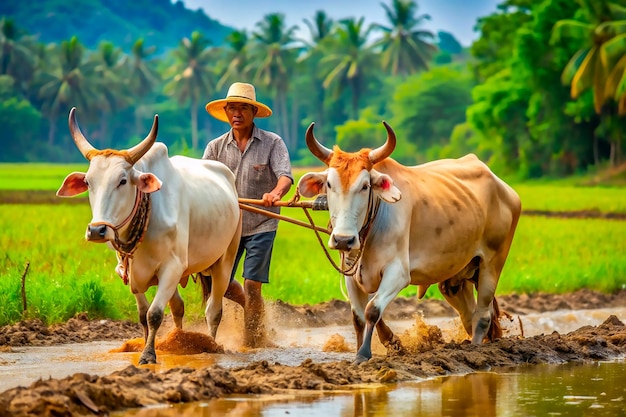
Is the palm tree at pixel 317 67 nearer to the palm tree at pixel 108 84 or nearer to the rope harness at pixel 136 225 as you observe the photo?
the palm tree at pixel 108 84

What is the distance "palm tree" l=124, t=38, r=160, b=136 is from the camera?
3191 inches

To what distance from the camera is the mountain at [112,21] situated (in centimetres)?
12294

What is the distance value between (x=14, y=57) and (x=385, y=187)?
69108 millimetres

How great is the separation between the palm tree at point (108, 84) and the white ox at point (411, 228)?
65919 millimetres

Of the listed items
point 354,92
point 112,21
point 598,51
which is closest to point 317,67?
point 354,92

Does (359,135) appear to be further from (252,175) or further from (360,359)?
(360,359)

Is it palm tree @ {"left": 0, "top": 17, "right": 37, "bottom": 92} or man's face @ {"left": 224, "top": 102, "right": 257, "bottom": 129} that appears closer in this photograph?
man's face @ {"left": 224, "top": 102, "right": 257, "bottom": 129}

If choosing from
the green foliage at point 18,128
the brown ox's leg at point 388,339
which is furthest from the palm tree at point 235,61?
the brown ox's leg at point 388,339

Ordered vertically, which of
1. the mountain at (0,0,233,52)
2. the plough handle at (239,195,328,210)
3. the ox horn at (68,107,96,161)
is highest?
the mountain at (0,0,233,52)

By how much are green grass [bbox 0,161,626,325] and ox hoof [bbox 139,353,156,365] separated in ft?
2.64

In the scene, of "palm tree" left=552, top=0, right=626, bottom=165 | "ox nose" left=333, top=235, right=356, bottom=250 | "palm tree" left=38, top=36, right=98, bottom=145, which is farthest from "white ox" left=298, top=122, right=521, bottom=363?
"palm tree" left=38, top=36, right=98, bottom=145

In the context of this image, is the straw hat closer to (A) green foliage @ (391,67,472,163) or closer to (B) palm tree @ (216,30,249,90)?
(A) green foliage @ (391,67,472,163)

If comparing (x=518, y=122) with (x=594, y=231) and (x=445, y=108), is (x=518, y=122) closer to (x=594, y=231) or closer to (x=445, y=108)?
(x=445, y=108)

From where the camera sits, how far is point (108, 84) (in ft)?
245
